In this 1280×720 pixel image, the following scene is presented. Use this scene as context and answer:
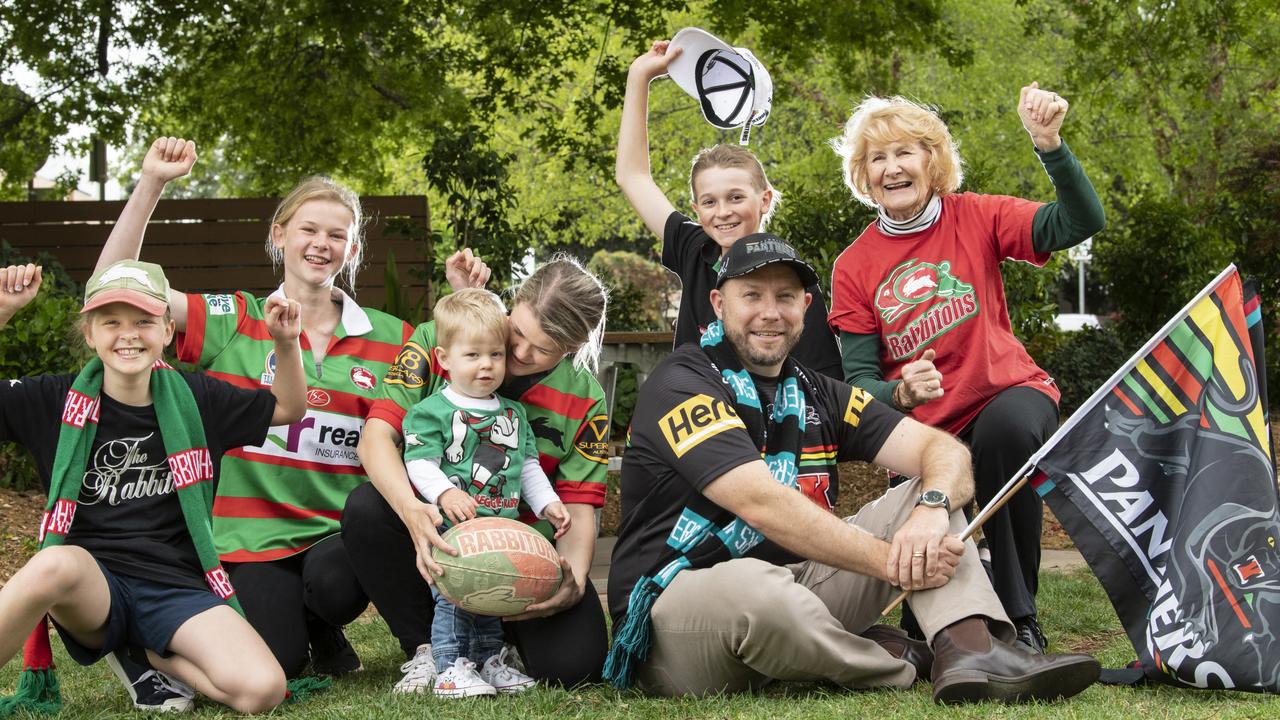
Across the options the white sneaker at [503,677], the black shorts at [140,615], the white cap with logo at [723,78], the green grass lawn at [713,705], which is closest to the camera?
Answer: the green grass lawn at [713,705]

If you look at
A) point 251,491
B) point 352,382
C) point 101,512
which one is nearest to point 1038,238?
point 352,382

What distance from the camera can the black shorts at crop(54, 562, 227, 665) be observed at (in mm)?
3770

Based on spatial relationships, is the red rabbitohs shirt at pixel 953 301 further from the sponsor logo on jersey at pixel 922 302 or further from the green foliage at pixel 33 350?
the green foliage at pixel 33 350

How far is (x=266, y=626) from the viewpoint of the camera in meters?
4.21

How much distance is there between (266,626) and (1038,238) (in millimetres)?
2966

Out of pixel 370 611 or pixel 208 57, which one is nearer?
pixel 370 611

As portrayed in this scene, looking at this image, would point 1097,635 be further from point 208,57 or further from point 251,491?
point 208,57

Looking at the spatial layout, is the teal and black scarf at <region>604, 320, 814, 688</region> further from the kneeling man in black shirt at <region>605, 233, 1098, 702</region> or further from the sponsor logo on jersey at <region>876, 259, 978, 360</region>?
the sponsor logo on jersey at <region>876, 259, 978, 360</region>

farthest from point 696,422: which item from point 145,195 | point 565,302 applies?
point 145,195

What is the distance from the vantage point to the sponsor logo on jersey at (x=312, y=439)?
14.5 feet

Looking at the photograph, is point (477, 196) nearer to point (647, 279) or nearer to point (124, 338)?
point (124, 338)

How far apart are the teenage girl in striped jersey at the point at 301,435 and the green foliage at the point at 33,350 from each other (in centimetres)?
393

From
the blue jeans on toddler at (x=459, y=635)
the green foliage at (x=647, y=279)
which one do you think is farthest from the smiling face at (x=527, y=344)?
the green foliage at (x=647, y=279)

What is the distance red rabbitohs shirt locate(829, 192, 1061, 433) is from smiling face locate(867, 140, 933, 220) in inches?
4.7
